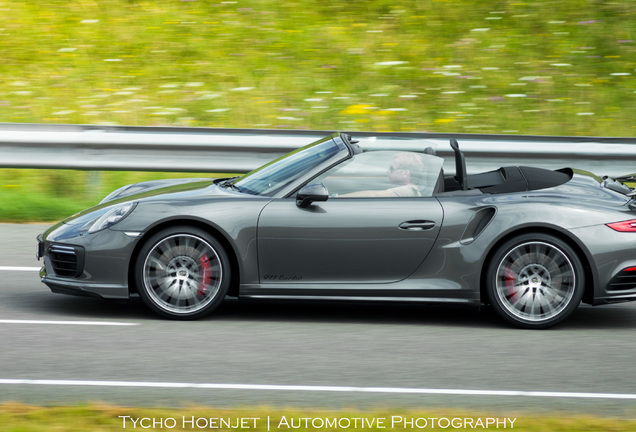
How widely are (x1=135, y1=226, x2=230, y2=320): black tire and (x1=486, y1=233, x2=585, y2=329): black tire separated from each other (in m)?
1.85

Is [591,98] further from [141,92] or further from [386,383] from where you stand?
[386,383]

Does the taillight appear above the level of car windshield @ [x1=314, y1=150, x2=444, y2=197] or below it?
below

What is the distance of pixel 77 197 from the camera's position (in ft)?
34.3

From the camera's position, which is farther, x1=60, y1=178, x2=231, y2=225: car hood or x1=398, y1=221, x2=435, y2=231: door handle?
x1=60, y1=178, x2=231, y2=225: car hood

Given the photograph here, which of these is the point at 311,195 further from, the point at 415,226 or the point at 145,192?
the point at 145,192

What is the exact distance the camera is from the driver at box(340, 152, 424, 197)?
248 inches

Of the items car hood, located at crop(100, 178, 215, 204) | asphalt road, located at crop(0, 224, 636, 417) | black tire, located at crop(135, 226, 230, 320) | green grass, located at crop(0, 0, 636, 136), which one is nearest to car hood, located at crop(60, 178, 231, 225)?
car hood, located at crop(100, 178, 215, 204)

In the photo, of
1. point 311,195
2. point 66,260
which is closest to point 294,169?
point 311,195

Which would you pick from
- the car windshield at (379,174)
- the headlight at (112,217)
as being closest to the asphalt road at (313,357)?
the headlight at (112,217)

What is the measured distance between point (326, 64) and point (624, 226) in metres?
9.22

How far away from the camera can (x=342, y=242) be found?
20.1 ft

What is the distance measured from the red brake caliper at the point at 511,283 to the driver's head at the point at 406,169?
0.87 m

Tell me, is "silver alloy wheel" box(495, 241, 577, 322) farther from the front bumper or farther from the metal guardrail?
the metal guardrail

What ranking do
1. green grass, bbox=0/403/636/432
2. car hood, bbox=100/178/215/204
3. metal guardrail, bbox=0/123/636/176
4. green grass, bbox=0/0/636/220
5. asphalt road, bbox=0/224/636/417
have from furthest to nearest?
green grass, bbox=0/0/636/220, metal guardrail, bbox=0/123/636/176, car hood, bbox=100/178/215/204, asphalt road, bbox=0/224/636/417, green grass, bbox=0/403/636/432
